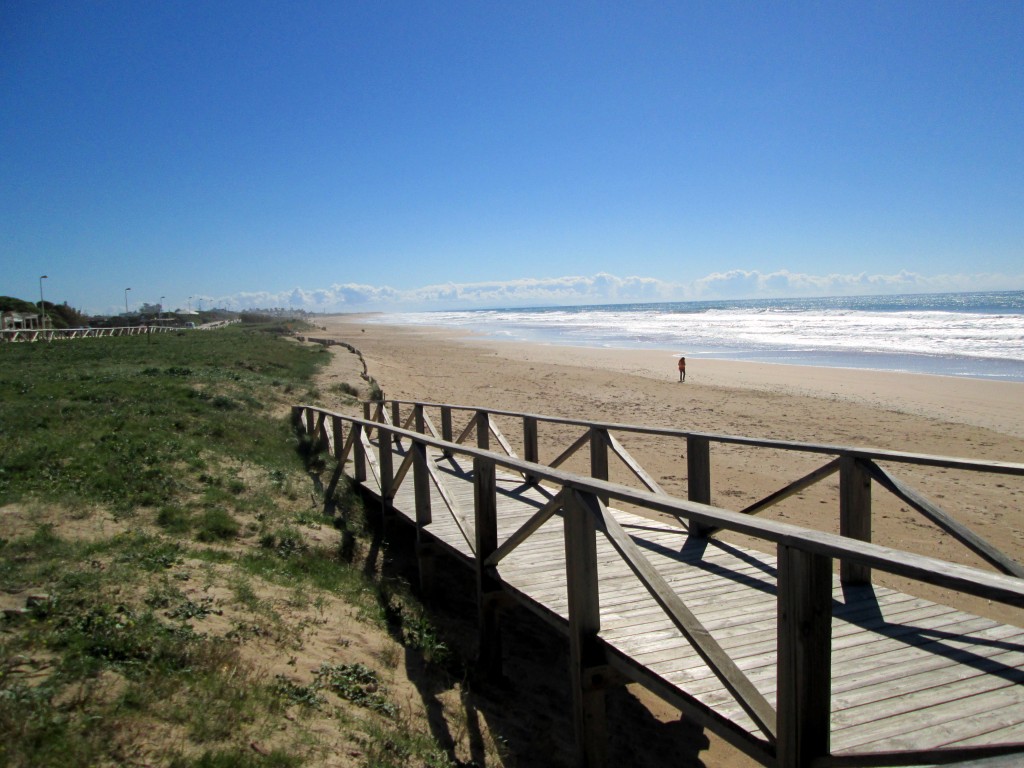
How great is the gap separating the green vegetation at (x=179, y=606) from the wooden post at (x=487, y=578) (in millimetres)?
355

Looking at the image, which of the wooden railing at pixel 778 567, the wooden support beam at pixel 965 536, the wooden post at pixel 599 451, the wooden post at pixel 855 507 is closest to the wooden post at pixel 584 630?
the wooden railing at pixel 778 567

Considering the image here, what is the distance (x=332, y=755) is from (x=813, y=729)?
6.86 feet

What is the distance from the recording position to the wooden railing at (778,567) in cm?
221

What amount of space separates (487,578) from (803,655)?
2902mm

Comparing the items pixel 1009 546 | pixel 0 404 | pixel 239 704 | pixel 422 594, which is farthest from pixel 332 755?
pixel 0 404

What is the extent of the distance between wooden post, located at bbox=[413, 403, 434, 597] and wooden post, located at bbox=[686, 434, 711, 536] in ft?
7.67

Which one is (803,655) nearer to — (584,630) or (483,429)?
(584,630)

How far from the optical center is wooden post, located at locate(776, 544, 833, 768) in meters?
2.23

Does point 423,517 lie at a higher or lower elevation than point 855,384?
higher

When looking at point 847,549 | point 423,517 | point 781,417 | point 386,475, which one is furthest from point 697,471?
point 781,417

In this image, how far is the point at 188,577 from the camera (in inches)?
179

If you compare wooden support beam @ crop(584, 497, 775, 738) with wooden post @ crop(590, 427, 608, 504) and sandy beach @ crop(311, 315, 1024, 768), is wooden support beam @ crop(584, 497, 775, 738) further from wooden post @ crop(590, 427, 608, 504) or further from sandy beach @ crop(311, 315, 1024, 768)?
wooden post @ crop(590, 427, 608, 504)

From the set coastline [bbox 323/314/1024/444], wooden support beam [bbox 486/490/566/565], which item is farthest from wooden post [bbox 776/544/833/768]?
coastline [bbox 323/314/1024/444]

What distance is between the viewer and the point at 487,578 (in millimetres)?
4855
